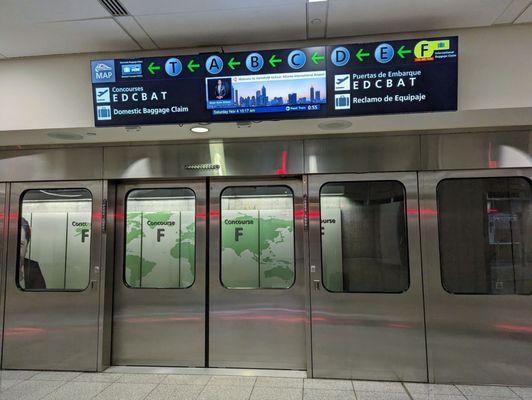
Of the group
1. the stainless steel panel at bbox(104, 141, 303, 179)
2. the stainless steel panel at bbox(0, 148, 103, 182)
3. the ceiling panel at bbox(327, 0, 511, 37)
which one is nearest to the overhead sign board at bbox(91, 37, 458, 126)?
the ceiling panel at bbox(327, 0, 511, 37)

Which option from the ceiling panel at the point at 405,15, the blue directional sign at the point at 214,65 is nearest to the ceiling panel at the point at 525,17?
the ceiling panel at the point at 405,15

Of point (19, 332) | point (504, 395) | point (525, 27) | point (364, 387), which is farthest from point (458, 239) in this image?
point (19, 332)

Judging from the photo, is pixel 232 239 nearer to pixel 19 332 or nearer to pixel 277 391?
pixel 277 391

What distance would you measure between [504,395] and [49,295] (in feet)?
15.0

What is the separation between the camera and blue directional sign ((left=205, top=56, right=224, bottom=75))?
3.10 meters

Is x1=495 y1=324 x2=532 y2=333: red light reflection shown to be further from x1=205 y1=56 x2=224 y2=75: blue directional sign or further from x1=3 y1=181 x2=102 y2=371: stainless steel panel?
x1=3 y1=181 x2=102 y2=371: stainless steel panel

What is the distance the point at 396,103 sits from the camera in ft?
9.65

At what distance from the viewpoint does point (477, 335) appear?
3660mm

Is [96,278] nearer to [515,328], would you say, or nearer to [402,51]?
[402,51]

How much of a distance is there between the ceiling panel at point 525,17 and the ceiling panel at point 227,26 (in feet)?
5.54

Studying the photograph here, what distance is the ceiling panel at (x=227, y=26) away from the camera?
9.73ft

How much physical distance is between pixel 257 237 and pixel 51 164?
2.42 meters

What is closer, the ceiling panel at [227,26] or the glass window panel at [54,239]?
the ceiling panel at [227,26]

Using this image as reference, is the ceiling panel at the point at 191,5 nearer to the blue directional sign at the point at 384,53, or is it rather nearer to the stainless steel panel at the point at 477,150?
the blue directional sign at the point at 384,53
